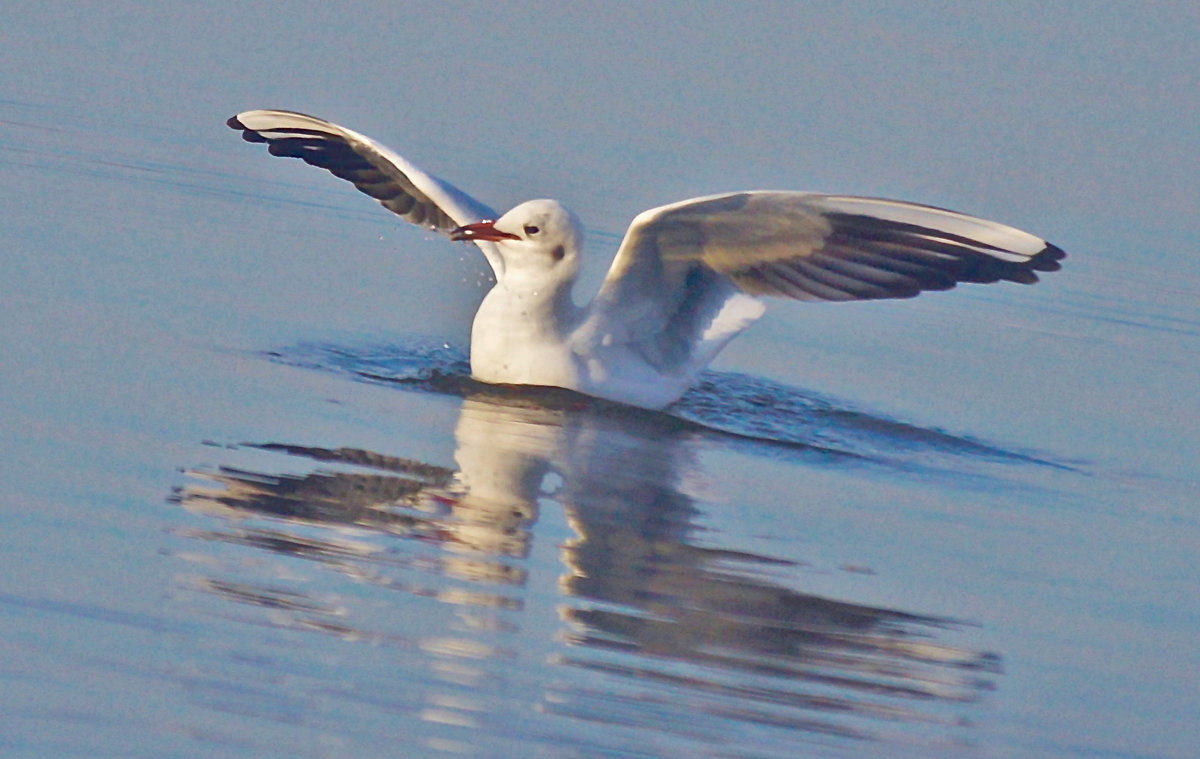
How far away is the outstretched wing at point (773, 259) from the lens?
26.1 ft

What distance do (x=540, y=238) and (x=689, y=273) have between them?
685mm

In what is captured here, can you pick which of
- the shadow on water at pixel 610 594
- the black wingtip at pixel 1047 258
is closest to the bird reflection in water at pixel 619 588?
the shadow on water at pixel 610 594

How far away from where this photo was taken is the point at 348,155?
1044cm

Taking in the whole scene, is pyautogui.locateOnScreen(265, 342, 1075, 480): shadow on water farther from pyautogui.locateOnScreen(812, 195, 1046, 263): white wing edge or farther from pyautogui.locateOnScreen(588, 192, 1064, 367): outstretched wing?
pyautogui.locateOnScreen(812, 195, 1046, 263): white wing edge

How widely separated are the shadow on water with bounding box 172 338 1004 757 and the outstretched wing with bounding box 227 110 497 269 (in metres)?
3.15

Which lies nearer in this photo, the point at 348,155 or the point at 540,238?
the point at 540,238

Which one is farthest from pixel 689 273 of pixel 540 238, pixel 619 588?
pixel 619 588

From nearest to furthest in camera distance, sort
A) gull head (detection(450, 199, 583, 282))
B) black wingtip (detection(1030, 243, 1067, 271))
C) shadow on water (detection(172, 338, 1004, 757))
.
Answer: shadow on water (detection(172, 338, 1004, 757)) < black wingtip (detection(1030, 243, 1067, 271)) < gull head (detection(450, 199, 583, 282))

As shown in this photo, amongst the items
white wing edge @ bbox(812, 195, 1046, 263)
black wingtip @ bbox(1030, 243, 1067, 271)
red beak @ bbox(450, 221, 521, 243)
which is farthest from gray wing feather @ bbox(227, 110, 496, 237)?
black wingtip @ bbox(1030, 243, 1067, 271)

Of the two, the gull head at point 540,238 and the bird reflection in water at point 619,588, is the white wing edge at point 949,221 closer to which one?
the gull head at point 540,238

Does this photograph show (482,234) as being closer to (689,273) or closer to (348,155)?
(689,273)

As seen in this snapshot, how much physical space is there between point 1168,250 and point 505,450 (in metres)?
8.30

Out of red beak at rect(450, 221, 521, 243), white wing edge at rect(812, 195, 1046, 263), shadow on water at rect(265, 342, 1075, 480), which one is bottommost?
shadow on water at rect(265, 342, 1075, 480)

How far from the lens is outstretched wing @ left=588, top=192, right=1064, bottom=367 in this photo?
7957mm
